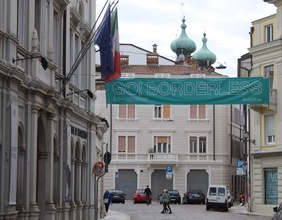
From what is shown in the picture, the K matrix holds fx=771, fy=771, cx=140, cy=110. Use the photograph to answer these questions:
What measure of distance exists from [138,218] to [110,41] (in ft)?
52.4

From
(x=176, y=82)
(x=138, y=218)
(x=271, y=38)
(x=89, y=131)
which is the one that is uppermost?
(x=271, y=38)

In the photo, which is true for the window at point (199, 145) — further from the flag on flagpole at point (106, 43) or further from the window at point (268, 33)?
the flag on flagpole at point (106, 43)

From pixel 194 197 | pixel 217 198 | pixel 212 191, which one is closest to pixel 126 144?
pixel 194 197

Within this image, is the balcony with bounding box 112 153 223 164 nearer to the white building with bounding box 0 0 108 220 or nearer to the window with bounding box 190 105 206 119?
the window with bounding box 190 105 206 119

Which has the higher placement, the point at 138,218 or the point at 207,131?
the point at 207,131

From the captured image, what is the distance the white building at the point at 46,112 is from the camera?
20453 millimetres

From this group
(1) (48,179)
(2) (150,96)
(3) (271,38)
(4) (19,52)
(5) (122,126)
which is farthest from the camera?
(5) (122,126)

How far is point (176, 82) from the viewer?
3338 centimetres

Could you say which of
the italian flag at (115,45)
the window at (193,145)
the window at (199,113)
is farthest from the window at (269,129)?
the window at (199,113)

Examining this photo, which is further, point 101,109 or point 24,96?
point 101,109

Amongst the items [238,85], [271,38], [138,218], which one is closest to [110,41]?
[238,85]

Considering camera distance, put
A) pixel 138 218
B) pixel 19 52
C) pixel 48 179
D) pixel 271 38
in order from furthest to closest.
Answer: pixel 271 38, pixel 138 218, pixel 48 179, pixel 19 52

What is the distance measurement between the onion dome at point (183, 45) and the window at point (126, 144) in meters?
A: 22.5

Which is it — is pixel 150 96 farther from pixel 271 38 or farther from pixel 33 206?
pixel 271 38
